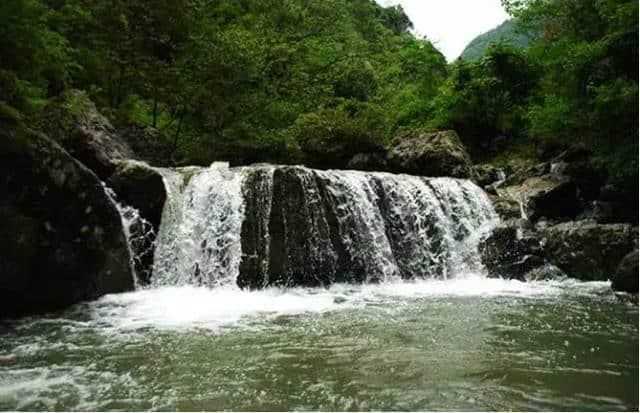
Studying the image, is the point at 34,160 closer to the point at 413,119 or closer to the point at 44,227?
the point at 44,227

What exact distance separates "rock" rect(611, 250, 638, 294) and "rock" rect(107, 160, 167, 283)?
861cm

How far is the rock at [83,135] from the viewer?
1150 cm

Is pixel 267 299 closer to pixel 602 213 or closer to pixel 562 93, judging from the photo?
pixel 562 93

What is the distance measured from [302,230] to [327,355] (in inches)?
233

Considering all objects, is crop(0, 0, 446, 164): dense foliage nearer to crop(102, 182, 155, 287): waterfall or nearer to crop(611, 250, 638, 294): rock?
crop(102, 182, 155, 287): waterfall

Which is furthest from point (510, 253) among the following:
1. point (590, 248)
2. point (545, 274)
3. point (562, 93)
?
point (562, 93)

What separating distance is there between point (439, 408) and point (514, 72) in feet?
62.0

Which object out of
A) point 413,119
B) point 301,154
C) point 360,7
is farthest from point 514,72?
point 360,7

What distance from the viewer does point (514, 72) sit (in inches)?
796

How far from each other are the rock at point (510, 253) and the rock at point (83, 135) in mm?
8699

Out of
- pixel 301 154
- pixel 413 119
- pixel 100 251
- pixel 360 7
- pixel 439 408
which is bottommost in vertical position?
pixel 439 408

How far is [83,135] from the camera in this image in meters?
11.7

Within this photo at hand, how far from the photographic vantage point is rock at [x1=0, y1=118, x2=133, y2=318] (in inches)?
289

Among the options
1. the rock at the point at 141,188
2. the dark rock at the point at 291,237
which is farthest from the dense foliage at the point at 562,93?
the rock at the point at 141,188
